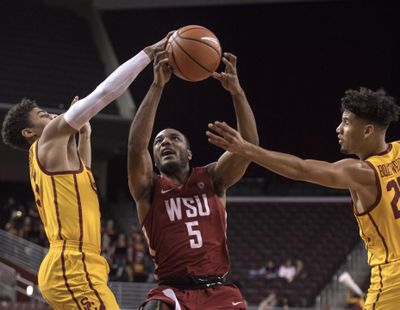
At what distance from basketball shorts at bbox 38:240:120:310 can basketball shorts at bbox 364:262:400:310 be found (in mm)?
1528

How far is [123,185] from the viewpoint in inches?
869

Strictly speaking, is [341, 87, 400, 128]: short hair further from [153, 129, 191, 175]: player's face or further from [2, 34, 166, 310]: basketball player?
[2, 34, 166, 310]: basketball player

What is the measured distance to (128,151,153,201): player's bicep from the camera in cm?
516

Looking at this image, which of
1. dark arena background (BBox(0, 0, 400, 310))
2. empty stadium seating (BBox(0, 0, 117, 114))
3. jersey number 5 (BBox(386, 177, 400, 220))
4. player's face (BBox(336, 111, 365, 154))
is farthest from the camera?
dark arena background (BBox(0, 0, 400, 310))

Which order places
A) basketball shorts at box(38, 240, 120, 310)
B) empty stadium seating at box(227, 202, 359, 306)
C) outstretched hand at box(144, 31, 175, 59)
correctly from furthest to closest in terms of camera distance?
empty stadium seating at box(227, 202, 359, 306), outstretched hand at box(144, 31, 175, 59), basketball shorts at box(38, 240, 120, 310)

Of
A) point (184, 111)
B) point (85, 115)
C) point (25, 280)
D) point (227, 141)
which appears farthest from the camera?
point (184, 111)

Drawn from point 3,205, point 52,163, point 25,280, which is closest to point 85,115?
point 52,163

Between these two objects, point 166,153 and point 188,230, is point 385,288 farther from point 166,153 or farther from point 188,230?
point 166,153

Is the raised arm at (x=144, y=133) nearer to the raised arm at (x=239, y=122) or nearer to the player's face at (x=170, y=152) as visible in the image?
the player's face at (x=170, y=152)

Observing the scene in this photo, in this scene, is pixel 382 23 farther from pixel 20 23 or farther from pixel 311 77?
pixel 20 23

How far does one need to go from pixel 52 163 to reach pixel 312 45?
55.3 feet

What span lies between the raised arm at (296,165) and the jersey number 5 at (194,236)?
0.89m

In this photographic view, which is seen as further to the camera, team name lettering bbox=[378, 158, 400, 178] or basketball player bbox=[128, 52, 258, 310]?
Result: basketball player bbox=[128, 52, 258, 310]

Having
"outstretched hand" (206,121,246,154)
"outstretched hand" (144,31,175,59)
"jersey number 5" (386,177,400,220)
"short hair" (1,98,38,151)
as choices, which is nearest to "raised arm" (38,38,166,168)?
"outstretched hand" (144,31,175,59)
